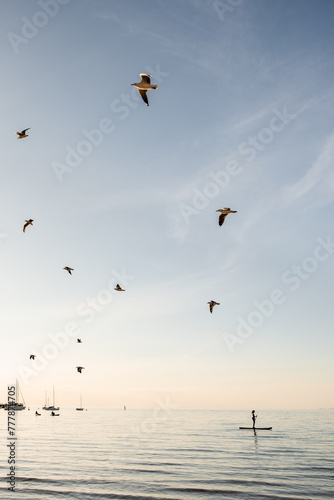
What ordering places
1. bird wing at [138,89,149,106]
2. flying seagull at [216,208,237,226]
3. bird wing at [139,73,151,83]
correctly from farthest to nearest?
flying seagull at [216,208,237,226] → bird wing at [138,89,149,106] → bird wing at [139,73,151,83]

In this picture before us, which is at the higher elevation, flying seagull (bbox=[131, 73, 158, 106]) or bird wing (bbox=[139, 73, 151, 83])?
bird wing (bbox=[139, 73, 151, 83])

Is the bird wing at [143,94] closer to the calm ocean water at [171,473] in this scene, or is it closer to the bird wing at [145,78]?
the bird wing at [145,78]

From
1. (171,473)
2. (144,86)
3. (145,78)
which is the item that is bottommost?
(171,473)

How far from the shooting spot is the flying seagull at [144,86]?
18906 mm

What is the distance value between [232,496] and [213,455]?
2231 centimetres

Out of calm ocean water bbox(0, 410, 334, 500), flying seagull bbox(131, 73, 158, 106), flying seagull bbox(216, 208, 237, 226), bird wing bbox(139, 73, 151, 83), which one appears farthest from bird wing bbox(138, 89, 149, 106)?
calm ocean water bbox(0, 410, 334, 500)

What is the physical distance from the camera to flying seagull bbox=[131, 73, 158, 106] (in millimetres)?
18906

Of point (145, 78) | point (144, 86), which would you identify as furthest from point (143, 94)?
point (145, 78)

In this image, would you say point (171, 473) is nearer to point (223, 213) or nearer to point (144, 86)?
point (223, 213)

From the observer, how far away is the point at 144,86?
762 inches

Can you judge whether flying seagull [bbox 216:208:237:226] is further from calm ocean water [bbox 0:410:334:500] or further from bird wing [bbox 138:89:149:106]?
calm ocean water [bbox 0:410:334:500]

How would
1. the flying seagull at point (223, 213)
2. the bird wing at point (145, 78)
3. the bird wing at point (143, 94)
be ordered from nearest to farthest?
the bird wing at point (145, 78) → the bird wing at point (143, 94) → the flying seagull at point (223, 213)

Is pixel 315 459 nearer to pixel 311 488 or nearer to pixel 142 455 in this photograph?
pixel 311 488

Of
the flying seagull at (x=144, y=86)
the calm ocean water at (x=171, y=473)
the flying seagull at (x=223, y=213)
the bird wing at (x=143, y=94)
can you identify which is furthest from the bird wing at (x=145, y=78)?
the calm ocean water at (x=171, y=473)
